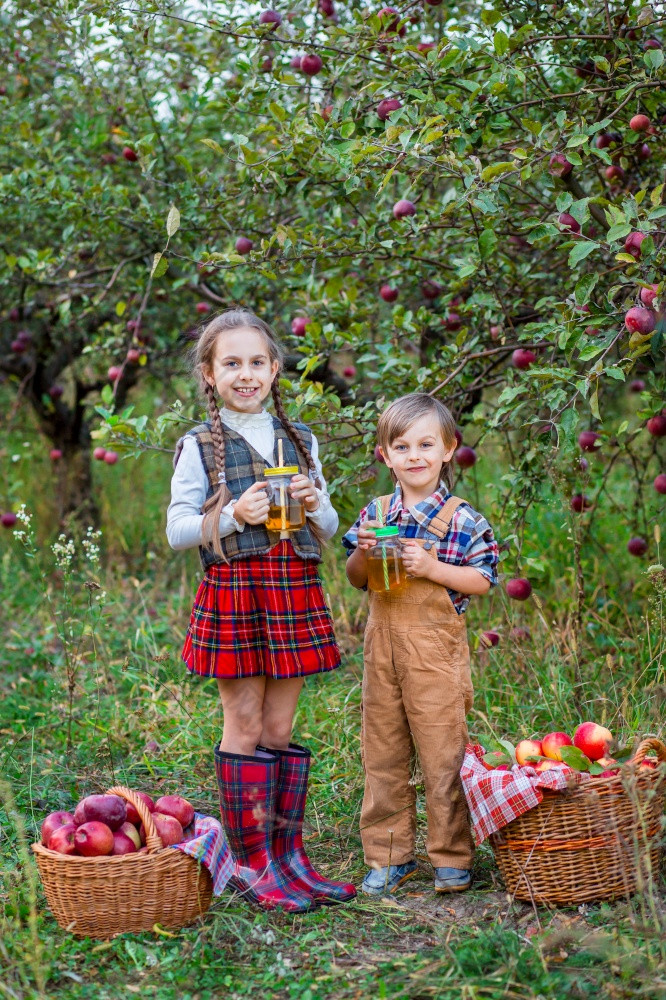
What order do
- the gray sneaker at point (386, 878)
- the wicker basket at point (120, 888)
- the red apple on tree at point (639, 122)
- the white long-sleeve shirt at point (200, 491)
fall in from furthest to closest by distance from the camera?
1. the red apple on tree at point (639, 122)
2. the gray sneaker at point (386, 878)
3. the white long-sleeve shirt at point (200, 491)
4. the wicker basket at point (120, 888)

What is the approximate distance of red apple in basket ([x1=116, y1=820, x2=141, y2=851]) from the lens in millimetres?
2424

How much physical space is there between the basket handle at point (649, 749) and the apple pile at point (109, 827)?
1.08m

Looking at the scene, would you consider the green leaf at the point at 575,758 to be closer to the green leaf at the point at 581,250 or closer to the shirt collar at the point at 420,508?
the shirt collar at the point at 420,508

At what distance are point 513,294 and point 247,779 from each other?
209cm

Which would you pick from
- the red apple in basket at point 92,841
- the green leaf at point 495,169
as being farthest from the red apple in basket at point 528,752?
the green leaf at point 495,169

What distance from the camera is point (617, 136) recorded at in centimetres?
333

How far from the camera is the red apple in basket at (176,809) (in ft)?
8.36

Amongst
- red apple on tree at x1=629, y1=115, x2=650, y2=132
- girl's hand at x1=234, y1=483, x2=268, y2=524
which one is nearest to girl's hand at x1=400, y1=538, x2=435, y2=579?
girl's hand at x1=234, y1=483, x2=268, y2=524

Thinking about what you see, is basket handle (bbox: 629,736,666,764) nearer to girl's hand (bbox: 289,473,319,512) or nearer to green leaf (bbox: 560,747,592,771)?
green leaf (bbox: 560,747,592,771)

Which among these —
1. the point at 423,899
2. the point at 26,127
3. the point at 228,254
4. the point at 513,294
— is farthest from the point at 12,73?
the point at 423,899

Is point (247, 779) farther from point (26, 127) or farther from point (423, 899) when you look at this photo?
point (26, 127)

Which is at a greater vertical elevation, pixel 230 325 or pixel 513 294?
pixel 513 294

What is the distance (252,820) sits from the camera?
104 inches

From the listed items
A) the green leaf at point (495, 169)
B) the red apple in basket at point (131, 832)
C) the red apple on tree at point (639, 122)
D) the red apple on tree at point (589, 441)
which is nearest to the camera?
the red apple in basket at point (131, 832)
